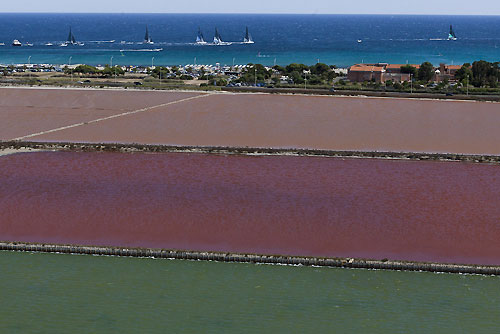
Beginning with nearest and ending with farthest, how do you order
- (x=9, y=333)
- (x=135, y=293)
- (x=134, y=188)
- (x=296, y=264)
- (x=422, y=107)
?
(x=9, y=333) < (x=135, y=293) < (x=296, y=264) < (x=134, y=188) < (x=422, y=107)

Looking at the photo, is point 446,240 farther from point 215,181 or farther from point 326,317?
point 215,181

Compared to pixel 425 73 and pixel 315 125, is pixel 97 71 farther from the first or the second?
pixel 315 125

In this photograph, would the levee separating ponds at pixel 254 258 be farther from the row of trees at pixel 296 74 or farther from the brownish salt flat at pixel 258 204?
the row of trees at pixel 296 74

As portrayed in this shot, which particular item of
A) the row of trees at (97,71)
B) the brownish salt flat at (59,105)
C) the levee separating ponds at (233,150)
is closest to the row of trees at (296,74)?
the brownish salt flat at (59,105)

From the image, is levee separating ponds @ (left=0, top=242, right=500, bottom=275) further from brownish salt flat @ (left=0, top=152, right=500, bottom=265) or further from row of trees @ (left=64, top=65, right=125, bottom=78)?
row of trees @ (left=64, top=65, right=125, bottom=78)

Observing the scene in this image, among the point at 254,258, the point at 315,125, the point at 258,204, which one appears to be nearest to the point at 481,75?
the point at 315,125

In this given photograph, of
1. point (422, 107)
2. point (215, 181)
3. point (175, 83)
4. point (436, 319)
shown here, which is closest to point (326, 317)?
point (436, 319)

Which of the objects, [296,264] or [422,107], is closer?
[296,264]

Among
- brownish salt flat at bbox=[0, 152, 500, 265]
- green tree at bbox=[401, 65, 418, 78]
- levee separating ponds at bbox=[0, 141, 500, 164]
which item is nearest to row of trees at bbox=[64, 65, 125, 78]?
green tree at bbox=[401, 65, 418, 78]
